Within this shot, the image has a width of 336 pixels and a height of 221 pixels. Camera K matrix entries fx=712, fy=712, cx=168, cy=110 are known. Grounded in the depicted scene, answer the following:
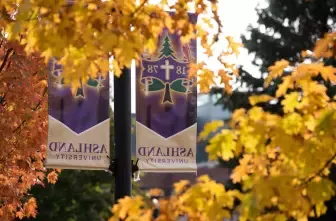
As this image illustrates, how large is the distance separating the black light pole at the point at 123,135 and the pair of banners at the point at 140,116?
5.9 inches

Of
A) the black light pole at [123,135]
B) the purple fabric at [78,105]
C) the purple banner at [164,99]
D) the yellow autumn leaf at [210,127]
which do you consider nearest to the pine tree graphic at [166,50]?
the purple banner at [164,99]

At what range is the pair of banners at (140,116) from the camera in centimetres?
610

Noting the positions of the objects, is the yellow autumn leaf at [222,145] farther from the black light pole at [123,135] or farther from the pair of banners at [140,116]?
the pair of banners at [140,116]

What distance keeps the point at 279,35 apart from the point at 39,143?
13.0m

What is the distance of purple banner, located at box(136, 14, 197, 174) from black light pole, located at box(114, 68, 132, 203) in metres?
0.15

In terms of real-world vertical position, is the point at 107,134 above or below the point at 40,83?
below

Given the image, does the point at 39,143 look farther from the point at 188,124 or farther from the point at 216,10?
the point at 216,10

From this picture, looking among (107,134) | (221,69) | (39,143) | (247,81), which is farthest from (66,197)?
(221,69)

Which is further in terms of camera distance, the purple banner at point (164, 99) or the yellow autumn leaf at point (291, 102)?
the purple banner at point (164, 99)

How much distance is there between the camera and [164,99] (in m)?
6.15

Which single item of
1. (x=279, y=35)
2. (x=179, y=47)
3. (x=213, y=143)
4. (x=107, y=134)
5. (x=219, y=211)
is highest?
(x=279, y=35)

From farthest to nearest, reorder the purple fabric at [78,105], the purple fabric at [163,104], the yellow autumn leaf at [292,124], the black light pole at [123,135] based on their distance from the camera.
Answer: the purple fabric at [78,105]
the purple fabric at [163,104]
the black light pole at [123,135]
the yellow autumn leaf at [292,124]

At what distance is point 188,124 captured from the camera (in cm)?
637

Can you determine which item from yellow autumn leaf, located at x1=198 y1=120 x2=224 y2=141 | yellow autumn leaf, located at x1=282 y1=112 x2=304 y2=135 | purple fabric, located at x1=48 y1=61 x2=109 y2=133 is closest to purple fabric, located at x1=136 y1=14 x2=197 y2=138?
purple fabric, located at x1=48 y1=61 x2=109 y2=133
